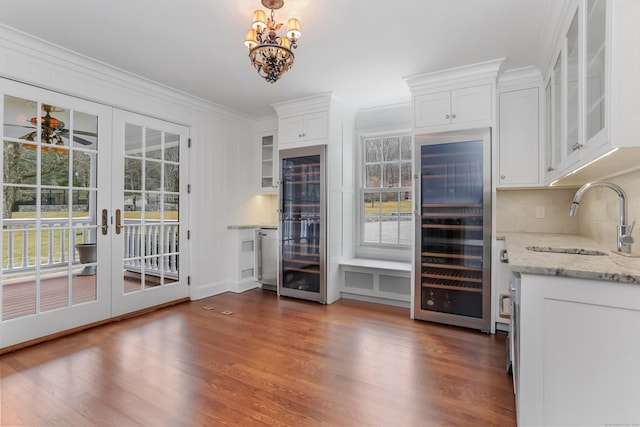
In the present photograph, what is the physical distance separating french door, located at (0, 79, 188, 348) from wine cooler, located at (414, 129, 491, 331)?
115 inches

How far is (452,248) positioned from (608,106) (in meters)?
2.08

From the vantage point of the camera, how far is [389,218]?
4352 millimetres

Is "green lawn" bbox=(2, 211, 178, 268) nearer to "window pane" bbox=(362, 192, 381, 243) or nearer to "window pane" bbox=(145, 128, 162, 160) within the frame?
"window pane" bbox=(145, 128, 162, 160)

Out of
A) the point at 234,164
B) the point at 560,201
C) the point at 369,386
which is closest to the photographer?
the point at 369,386

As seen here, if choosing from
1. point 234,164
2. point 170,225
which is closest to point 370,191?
point 234,164

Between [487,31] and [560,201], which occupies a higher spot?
[487,31]

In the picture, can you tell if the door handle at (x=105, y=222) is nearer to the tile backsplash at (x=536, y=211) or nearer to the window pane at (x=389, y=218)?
the window pane at (x=389, y=218)

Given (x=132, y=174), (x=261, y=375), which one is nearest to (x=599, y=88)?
(x=261, y=375)

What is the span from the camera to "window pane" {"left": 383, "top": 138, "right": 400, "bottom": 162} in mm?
4324

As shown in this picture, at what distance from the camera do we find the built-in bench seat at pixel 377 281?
382cm

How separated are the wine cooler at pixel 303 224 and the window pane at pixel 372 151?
0.88 metres

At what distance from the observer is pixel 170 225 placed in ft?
12.7

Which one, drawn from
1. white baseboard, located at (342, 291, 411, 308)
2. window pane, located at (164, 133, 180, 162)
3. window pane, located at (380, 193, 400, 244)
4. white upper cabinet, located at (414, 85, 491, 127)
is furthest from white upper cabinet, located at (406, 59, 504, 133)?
window pane, located at (164, 133, 180, 162)

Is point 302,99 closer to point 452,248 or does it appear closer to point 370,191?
point 370,191
